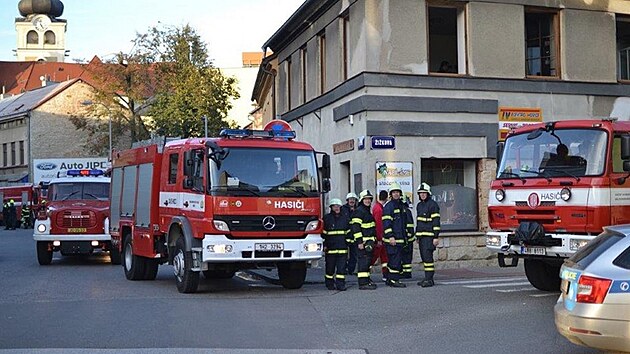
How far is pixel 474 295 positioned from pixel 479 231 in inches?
260

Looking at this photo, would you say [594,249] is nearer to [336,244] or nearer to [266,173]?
[266,173]

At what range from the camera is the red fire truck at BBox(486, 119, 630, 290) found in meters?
12.0

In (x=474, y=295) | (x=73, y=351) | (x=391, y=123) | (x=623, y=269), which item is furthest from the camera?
(x=391, y=123)

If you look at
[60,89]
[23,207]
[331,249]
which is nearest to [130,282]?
[331,249]

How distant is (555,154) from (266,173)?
15.6 ft

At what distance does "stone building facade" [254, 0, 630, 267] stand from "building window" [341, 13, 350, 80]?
32 mm

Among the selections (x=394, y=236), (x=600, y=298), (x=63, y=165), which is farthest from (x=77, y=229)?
(x=63, y=165)

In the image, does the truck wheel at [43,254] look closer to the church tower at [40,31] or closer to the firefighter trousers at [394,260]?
the firefighter trousers at [394,260]

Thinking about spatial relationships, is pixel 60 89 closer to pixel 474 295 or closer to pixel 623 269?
pixel 474 295

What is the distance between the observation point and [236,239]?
543 inches

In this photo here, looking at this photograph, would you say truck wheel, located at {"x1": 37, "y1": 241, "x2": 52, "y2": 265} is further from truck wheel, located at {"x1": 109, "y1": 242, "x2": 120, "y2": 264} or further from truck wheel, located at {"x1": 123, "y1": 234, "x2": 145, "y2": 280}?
truck wheel, located at {"x1": 123, "y1": 234, "x2": 145, "y2": 280}

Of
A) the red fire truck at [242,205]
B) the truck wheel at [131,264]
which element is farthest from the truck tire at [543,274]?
the truck wheel at [131,264]

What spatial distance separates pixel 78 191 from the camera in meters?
22.8

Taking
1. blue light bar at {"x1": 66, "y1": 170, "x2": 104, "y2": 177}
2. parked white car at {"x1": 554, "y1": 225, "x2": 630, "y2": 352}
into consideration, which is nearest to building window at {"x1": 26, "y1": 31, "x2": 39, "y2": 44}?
blue light bar at {"x1": 66, "y1": 170, "x2": 104, "y2": 177}
